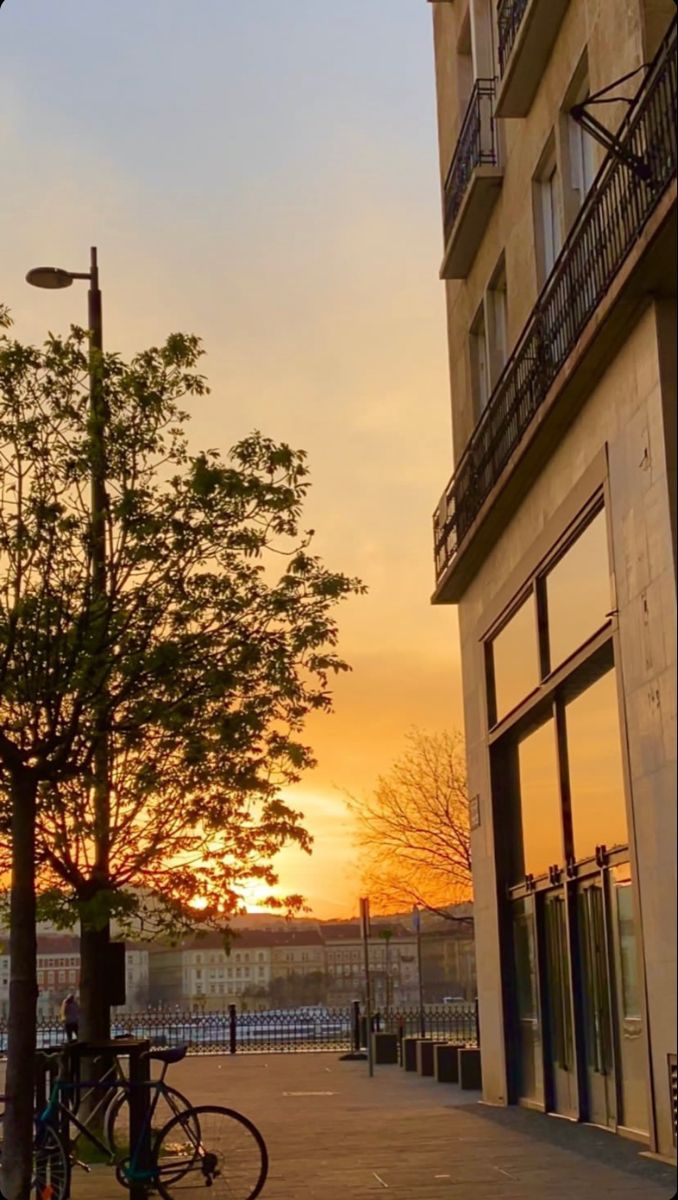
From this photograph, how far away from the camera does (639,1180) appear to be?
11320 millimetres

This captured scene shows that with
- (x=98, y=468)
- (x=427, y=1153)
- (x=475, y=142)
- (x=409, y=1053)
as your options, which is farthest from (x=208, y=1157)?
(x=409, y=1053)

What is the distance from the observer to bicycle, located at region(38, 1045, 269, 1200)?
33.9ft

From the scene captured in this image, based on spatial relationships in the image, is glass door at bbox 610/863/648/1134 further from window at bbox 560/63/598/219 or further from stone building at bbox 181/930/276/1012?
stone building at bbox 181/930/276/1012

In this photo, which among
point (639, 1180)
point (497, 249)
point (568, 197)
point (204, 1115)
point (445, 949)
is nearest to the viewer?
point (204, 1115)

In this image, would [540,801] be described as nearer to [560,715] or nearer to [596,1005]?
[560,715]

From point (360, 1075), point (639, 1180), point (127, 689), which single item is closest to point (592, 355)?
point (127, 689)

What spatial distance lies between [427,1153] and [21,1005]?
4723mm

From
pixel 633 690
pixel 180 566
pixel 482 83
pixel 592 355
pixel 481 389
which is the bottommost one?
pixel 633 690

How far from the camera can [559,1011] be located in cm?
1672

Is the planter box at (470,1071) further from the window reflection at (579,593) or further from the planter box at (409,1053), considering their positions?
the window reflection at (579,593)

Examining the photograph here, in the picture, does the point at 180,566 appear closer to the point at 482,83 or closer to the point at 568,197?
the point at 568,197

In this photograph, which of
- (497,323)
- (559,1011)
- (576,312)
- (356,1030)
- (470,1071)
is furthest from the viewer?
(356,1030)

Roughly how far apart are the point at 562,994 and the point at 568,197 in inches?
327

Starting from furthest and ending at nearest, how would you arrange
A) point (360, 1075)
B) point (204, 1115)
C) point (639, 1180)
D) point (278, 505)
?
1. point (360, 1075)
2. point (278, 505)
3. point (639, 1180)
4. point (204, 1115)
